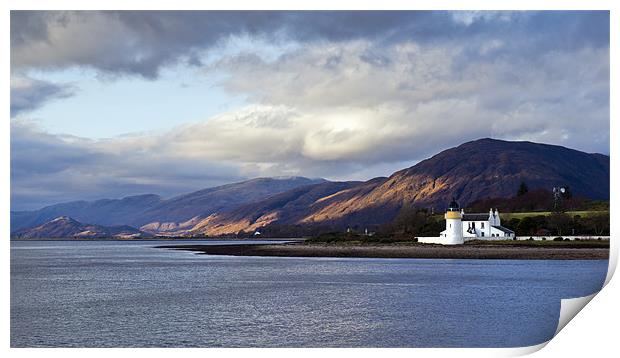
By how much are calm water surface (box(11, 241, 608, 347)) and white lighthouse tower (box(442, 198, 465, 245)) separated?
38.5 feet

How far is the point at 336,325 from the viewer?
14.1 metres

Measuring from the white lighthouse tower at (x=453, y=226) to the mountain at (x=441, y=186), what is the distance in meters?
46.0

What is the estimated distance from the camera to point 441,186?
10044 cm

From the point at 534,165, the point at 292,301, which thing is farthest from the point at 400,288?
the point at 534,165

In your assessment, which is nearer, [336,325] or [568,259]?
[336,325]

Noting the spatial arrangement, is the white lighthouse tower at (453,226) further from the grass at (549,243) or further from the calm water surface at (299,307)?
the calm water surface at (299,307)

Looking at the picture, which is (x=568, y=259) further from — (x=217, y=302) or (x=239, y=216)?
(x=239, y=216)

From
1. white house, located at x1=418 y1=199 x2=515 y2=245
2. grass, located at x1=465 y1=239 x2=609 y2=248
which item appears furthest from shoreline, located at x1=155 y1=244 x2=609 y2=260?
white house, located at x1=418 y1=199 x2=515 y2=245

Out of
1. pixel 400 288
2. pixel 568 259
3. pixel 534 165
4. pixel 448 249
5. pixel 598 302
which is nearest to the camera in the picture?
pixel 598 302

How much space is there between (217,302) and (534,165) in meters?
93.4

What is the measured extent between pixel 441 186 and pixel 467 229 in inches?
2309

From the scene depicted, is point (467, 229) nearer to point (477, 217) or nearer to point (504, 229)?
point (477, 217)

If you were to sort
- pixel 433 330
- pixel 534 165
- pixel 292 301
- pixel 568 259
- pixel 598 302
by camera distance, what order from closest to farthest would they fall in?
1. pixel 598 302
2. pixel 433 330
3. pixel 292 301
4. pixel 568 259
5. pixel 534 165
